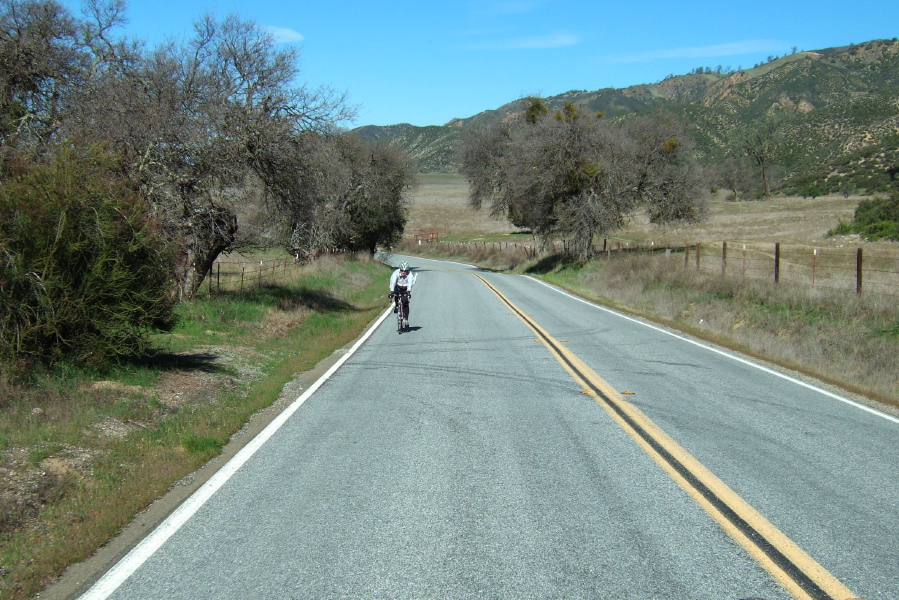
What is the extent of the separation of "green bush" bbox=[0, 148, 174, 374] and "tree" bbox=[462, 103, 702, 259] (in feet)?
113

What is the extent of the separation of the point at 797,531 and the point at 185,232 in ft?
53.8

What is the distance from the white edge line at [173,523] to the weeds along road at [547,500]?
0.02 metres

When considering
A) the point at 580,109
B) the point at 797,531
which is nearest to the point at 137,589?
the point at 797,531

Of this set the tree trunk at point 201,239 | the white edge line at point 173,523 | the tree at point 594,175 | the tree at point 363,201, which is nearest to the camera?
the white edge line at point 173,523

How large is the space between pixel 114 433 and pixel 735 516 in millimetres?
6085

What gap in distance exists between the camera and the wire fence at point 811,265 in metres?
20.1

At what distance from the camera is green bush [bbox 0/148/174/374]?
8.53m

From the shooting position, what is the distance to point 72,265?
9023mm

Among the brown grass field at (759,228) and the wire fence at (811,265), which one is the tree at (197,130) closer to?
the wire fence at (811,265)

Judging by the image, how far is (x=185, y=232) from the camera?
18.3 m

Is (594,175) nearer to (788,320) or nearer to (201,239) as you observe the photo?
(788,320)

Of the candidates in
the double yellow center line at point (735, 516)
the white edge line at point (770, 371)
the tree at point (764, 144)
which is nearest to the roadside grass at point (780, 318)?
the white edge line at point (770, 371)

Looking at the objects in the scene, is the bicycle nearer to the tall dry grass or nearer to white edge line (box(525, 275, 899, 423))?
white edge line (box(525, 275, 899, 423))

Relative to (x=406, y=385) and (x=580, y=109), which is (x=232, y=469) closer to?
(x=406, y=385)
